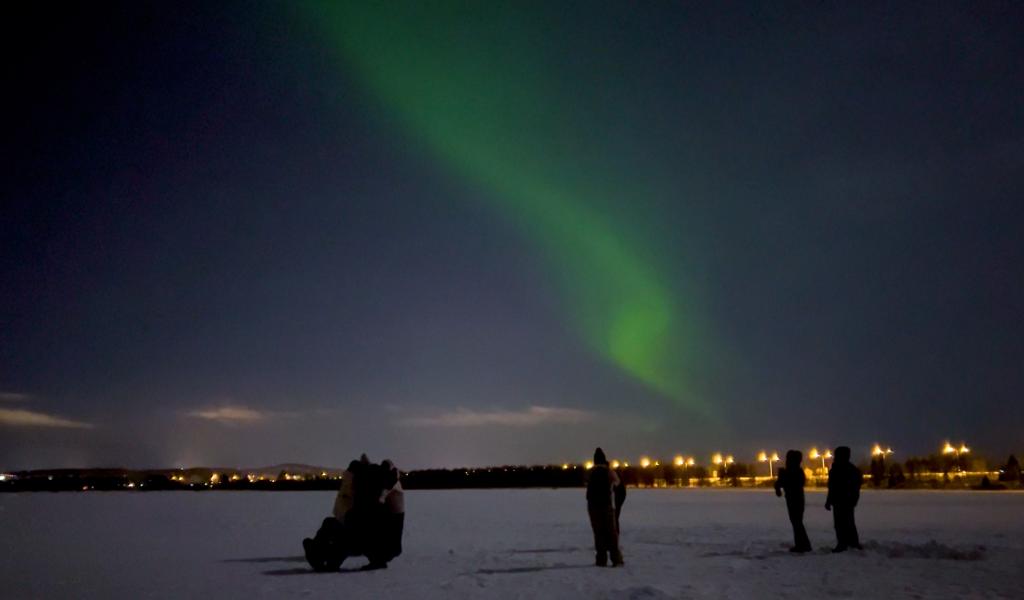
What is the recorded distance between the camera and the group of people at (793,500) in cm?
1423

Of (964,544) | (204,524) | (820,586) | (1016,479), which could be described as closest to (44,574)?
(820,586)

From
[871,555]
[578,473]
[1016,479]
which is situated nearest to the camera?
[871,555]

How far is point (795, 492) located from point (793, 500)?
0.71 feet

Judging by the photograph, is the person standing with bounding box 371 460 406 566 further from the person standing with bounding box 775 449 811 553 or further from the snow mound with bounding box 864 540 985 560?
the snow mound with bounding box 864 540 985 560

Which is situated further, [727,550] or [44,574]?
[727,550]

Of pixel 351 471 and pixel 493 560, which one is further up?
pixel 351 471

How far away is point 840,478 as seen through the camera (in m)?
16.6

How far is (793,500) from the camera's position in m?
16.3

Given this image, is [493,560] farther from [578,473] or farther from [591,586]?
[578,473]

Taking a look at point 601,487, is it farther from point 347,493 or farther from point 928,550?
point 928,550

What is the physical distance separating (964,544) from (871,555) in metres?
3.17

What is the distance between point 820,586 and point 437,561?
22.5ft

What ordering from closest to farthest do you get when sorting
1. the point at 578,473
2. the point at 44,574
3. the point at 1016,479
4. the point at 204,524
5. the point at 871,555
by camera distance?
the point at 44,574 < the point at 871,555 < the point at 204,524 < the point at 1016,479 < the point at 578,473

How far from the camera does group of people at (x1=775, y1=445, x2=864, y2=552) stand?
1597cm
